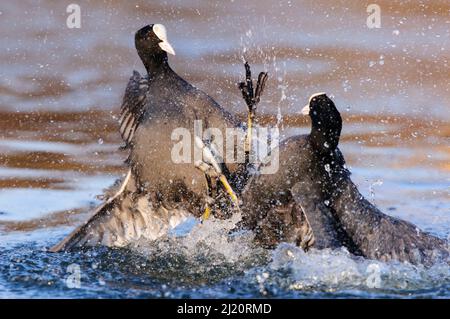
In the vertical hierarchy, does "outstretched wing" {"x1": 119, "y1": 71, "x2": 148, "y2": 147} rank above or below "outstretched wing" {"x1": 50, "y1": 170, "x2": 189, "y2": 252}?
above

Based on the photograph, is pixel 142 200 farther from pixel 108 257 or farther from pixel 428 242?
pixel 428 242

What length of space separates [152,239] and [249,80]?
106cm

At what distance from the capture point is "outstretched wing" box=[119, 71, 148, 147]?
17.3 feet

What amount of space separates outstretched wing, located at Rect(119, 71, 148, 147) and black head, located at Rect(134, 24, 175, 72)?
0.28 metres

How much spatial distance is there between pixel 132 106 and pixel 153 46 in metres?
0.46

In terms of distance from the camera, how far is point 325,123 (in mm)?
4523

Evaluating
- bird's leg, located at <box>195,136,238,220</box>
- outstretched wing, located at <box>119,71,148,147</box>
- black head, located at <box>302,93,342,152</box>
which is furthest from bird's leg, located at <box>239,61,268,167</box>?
outstretched wing, located at <box>119,71,148,147</box>

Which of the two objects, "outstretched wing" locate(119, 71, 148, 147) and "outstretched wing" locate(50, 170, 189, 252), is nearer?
"outstretched wing" locate(50, 170, 189, 252)

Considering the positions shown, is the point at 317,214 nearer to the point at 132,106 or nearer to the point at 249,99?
the point at 249,99

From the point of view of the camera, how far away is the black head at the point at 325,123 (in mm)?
4527

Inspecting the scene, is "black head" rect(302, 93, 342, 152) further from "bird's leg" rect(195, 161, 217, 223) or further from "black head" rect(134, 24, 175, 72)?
"black head" rect(134, 24, 175, 72)

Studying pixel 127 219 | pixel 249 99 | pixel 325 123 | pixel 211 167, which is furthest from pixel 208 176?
pixel 325 123

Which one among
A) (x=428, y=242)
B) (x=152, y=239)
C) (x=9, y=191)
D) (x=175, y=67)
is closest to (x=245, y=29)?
(x=175, y=67)

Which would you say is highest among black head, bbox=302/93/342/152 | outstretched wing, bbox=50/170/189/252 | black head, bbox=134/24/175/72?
black head, bbox=134/24/175/72
